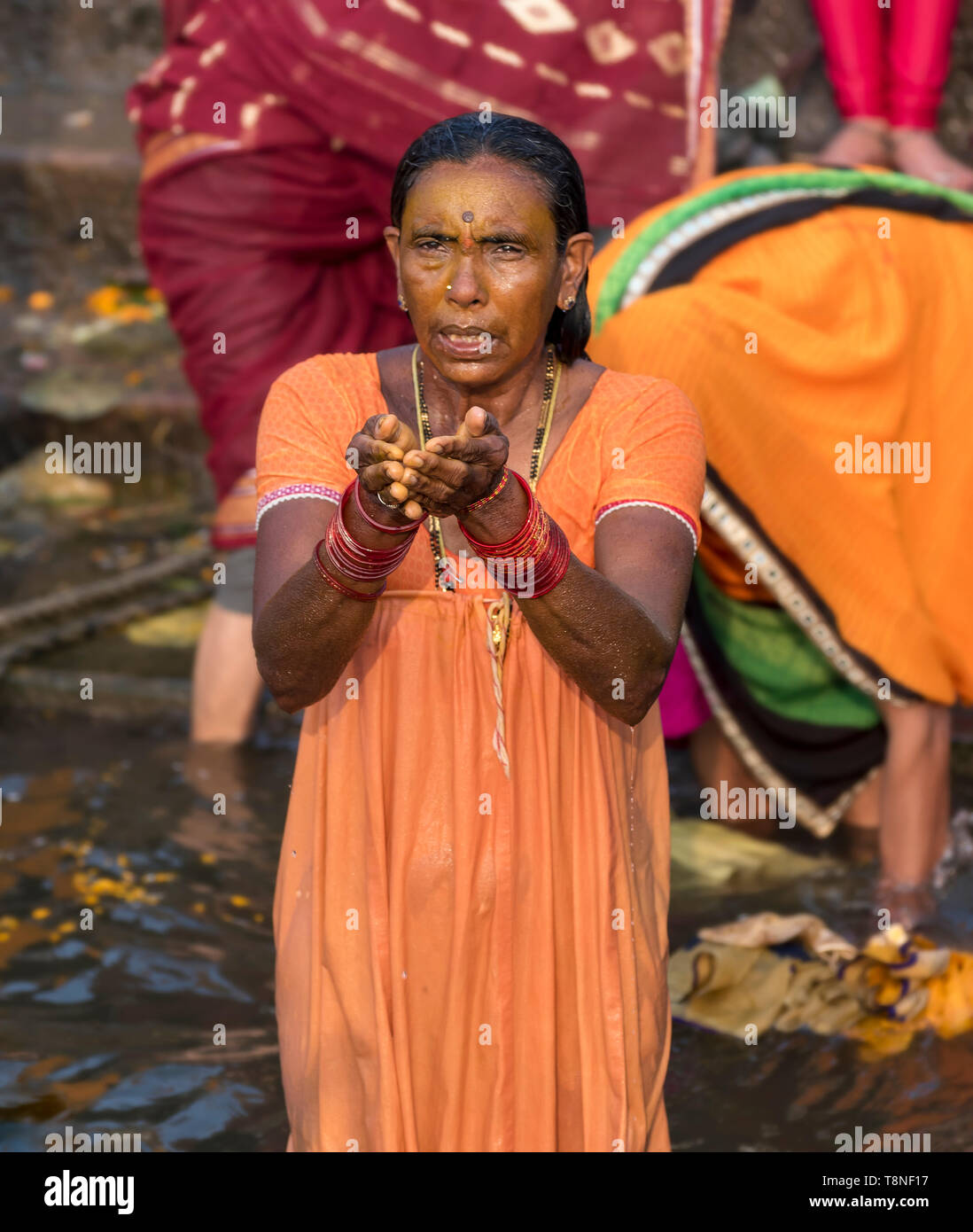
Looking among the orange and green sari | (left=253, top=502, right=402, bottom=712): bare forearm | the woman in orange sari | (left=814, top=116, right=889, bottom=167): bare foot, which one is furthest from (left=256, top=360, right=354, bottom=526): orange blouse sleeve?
(left=814, top=116, right=889, bottom=167): bare foot

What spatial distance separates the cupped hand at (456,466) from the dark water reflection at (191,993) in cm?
169

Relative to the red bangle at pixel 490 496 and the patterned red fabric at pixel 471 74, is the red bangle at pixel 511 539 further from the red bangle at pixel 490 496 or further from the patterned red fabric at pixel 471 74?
the patterned red fabric at pixel 471 74

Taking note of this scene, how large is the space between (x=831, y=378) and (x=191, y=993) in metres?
1.88

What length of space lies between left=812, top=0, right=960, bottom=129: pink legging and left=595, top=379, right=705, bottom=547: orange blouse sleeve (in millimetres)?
2749

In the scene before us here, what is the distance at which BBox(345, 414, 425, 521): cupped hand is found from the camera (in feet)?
6.03

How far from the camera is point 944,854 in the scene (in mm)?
4031

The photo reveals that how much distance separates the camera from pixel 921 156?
4.61 m

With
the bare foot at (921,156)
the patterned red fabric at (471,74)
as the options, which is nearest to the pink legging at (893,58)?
the bare foot at (921,156)

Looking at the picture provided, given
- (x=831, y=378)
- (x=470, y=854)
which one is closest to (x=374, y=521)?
(x=470, y=854)

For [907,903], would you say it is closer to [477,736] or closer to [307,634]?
[477,736]

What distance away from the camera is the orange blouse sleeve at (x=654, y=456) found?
2.18 meters

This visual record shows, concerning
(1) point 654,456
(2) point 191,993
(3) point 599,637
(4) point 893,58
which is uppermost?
(4) point 893,58

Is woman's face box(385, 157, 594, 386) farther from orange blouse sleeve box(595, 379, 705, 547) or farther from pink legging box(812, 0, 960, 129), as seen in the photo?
pink legging box(812, 0, 960, 129)
